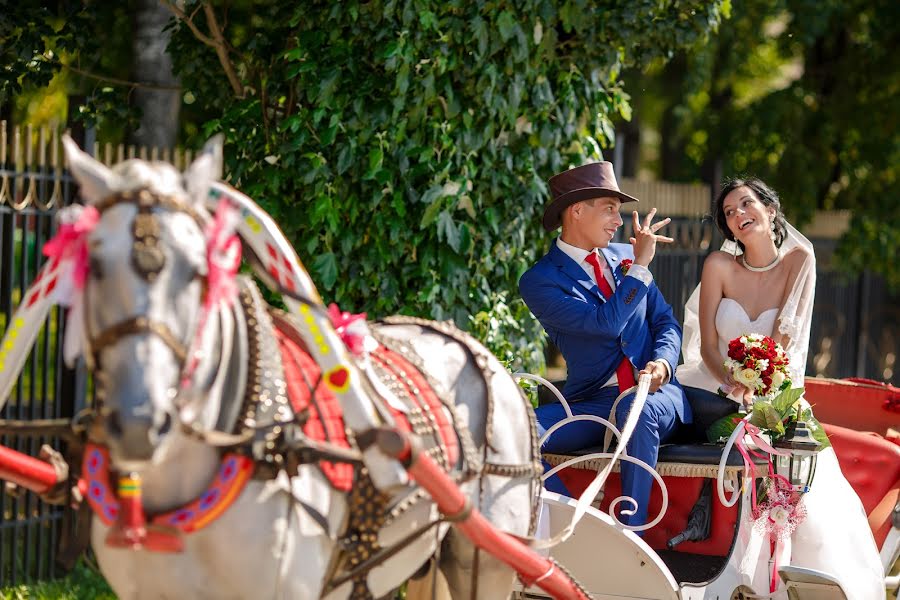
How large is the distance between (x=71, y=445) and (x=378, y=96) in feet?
11.5

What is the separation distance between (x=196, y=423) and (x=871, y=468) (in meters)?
3.70

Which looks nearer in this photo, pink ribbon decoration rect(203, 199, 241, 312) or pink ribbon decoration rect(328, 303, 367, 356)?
pink ribbon decoration rect(203, 199, 241, 312)

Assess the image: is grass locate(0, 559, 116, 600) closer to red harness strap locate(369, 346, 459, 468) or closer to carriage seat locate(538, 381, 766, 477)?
carriage seat locate(538, 381, 766, 477)

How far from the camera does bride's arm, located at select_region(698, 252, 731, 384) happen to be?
5.47 meters

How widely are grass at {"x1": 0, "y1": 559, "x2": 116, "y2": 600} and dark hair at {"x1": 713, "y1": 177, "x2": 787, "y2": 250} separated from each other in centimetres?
358

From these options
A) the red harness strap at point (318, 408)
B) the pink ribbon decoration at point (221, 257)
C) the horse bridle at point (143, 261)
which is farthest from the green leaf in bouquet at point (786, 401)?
the horse bridle at point (143, 261)

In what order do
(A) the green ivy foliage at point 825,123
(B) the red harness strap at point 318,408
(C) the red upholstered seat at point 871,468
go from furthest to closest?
(A) the green ivy foliage at point 825,123, (C) the red upholstered seat at point 871,468, (B) the red harness strap at point 318,408

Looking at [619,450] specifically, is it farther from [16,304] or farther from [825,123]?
[825,123]

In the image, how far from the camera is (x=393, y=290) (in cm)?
609

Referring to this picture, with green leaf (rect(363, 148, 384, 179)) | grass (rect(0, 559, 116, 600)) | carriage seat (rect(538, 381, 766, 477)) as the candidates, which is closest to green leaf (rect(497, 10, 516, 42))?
green leaf (rect(363, 148, 384, 179))

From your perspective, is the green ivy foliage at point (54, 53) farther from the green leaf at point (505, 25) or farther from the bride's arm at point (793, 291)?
the bride's arm at point (793, 291)

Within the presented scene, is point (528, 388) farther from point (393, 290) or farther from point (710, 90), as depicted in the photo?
point (710, 90)

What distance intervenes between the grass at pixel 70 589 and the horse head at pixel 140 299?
389 centimetres

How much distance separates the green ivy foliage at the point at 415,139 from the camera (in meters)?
5.95
